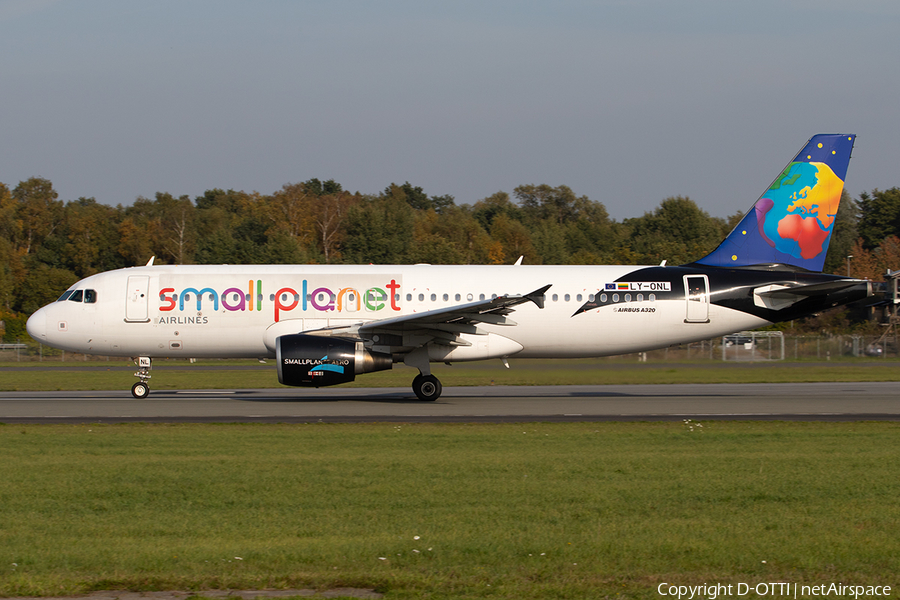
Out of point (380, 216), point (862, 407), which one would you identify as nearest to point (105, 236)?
point (380, 216)

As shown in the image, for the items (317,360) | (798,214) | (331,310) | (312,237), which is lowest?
(317,360)

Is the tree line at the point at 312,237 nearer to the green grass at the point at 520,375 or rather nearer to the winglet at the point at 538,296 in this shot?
the green grass at the point at 520,375

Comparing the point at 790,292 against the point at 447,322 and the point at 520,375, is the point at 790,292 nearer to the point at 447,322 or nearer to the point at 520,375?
the point at 520,375

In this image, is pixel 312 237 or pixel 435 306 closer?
pixel 435 306

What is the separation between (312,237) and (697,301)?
6832cm

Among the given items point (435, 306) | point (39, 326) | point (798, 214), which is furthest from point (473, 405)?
point (39, 326)

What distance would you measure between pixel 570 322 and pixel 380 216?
209 feet

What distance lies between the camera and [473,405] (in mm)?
22391

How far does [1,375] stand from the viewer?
3734cm

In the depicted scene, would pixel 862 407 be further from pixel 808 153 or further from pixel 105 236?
pixel 105 236

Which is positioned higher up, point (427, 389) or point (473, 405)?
point (427, 389)

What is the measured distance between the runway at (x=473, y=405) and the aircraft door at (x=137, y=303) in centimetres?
225

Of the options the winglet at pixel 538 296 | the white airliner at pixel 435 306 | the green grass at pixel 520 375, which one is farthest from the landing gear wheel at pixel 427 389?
the winglet at pixel 538 296

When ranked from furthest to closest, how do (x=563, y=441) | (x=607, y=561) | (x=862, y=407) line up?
(x=862, y=407) < (x=563, y=441) < (x=607, y=561)
